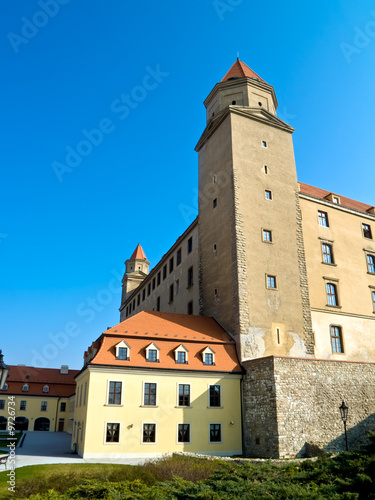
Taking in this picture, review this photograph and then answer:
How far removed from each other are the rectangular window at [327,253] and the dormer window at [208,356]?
45.1ft

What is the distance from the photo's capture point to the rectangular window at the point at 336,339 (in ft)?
106

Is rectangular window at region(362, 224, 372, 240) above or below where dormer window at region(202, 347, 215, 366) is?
above

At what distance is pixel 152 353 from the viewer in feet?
84.8

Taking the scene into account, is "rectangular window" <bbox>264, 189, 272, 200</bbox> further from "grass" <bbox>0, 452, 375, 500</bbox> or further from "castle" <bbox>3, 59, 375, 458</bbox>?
"grass" <bbox>0, 452, 375, 500</bbox>

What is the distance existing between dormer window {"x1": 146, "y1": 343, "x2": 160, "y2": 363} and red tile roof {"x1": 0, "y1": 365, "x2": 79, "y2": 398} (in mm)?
35857

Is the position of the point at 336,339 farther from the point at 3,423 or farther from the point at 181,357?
the point at 3,423

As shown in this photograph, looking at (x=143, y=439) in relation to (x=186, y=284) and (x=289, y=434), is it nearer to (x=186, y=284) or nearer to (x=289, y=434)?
(x=289, y=434)

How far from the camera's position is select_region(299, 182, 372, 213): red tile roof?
124 ft

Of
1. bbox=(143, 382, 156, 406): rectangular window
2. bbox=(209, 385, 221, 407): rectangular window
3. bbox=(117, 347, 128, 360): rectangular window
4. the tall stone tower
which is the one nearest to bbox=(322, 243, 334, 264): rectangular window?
the tall stone tower

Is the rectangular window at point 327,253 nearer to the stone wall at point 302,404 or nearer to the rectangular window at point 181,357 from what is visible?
the stone wall at point 302,404

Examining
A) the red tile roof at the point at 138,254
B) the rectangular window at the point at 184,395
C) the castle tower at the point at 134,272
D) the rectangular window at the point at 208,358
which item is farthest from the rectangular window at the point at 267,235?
the red tile roof at the point at 138,254

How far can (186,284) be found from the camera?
1534 inches

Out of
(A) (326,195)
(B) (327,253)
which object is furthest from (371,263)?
(A) (326,195)

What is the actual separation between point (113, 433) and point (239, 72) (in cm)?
3225
